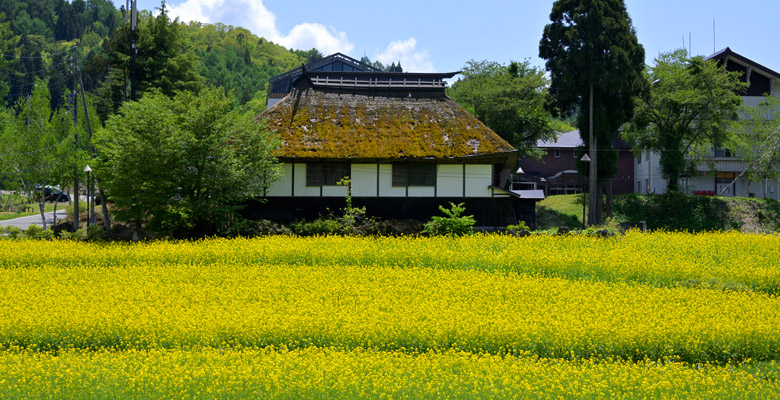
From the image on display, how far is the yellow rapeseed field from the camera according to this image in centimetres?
827

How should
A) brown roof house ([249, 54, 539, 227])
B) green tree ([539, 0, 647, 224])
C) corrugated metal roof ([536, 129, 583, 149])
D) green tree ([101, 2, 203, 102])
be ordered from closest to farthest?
brown roof house ([249, 54, 539, 227]), green tree ([539, 0, 647, 224]), green tree ([101, 2, 203, 102]), corrugated metal roof ([536, 129, 583, 149])

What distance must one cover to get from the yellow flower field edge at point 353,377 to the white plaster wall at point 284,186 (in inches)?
589

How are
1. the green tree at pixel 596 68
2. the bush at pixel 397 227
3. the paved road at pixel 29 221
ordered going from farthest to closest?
the paved road at pixel 29 221, the green tree at pixel 596 68, the bush at pixel 397 227

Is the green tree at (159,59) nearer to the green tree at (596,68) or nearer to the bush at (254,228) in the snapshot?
the bush at (254,228)

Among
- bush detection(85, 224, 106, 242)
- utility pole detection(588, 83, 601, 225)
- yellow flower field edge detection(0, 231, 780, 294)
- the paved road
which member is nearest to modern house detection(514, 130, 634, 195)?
utility pole detection(588, 83, 601, 225)

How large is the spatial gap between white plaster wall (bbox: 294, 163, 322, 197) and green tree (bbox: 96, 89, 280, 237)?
198 cm

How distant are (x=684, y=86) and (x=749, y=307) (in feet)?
84.0

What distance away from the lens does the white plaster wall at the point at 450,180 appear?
24703 millimetres

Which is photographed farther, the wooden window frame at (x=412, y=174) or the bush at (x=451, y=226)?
the wooden window frame at (x=412, y=174)

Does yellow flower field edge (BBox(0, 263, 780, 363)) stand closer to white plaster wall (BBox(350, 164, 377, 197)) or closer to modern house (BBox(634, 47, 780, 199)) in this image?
white plaster wall (BBox(350, 164, 377, 197))

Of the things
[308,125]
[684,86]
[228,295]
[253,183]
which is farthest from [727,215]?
[228,295]

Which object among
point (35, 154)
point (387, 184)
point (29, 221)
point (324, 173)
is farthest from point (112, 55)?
point (387, 184)

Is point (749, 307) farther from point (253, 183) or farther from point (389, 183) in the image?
point (253, 183)

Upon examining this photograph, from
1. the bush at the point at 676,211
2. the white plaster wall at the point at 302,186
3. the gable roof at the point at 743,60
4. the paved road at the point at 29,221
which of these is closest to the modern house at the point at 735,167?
the gable roof at the point at 743,60
